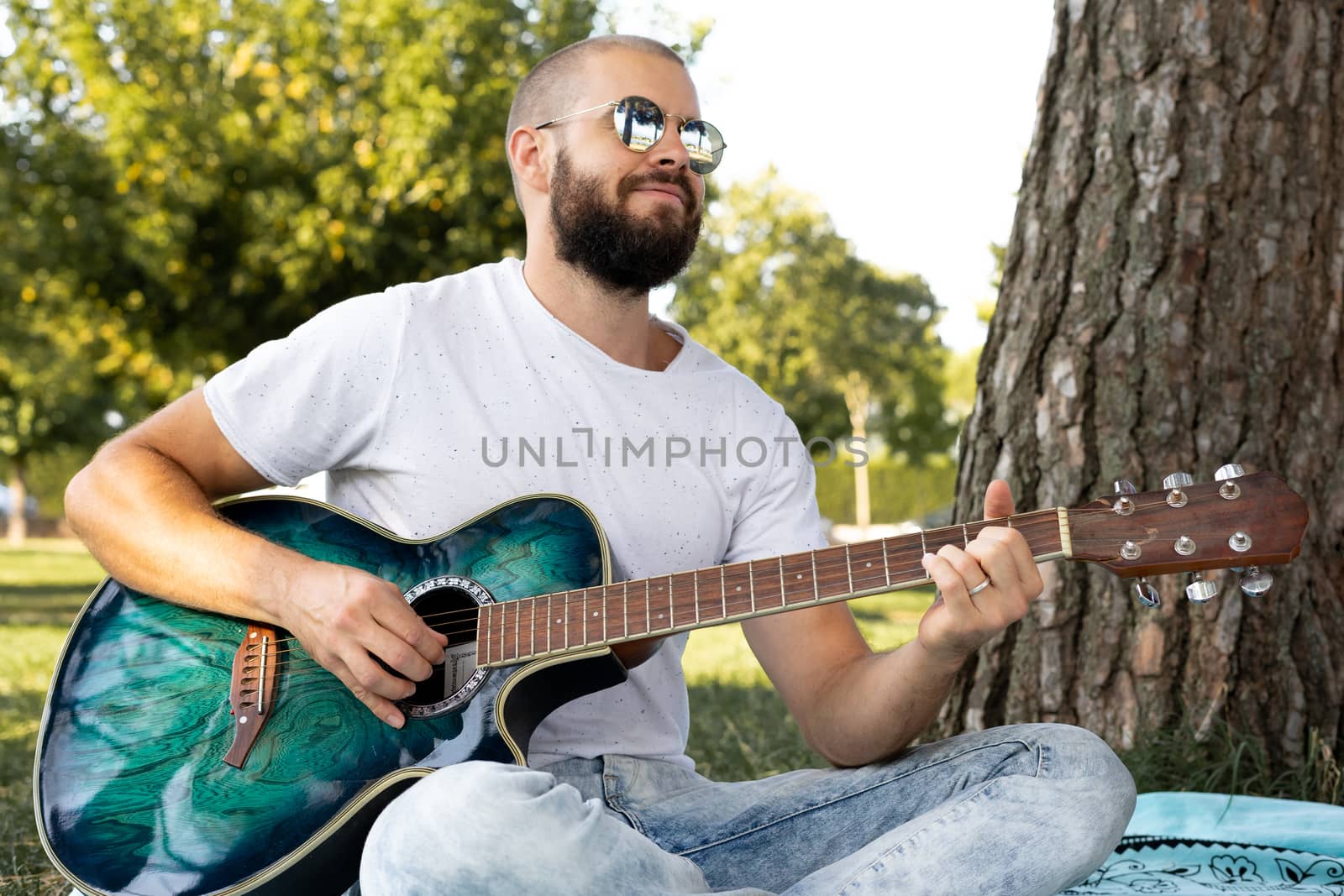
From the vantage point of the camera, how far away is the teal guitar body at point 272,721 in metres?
1.84

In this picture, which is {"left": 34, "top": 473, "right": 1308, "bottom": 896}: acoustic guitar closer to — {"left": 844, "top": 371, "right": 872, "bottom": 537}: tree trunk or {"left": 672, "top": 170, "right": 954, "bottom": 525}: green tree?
{"left": 672, "top": 170, "right": 954, "bottom": 525}: green tree

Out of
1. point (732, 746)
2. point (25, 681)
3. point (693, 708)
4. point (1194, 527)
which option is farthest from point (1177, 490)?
point (25, 681)

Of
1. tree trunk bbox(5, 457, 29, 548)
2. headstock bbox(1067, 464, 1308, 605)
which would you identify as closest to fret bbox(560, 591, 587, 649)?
headstock bbox(1067, 464, 1308, 605)

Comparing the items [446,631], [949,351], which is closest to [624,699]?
[446,631]

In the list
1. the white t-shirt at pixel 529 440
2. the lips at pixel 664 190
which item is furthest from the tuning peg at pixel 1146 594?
the lips at pixel 664 190

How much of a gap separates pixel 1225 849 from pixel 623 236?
1.85m

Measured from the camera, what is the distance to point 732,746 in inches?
167

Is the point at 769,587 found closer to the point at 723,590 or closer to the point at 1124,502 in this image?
the point at 723,590

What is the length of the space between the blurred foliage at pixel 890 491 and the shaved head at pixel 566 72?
2598 centimetres

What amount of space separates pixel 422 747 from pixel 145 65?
1046 cm

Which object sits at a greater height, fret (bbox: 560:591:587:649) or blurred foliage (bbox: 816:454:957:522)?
fret (bbox: 560:591:587:649)

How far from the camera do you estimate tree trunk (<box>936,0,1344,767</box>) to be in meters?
3.05

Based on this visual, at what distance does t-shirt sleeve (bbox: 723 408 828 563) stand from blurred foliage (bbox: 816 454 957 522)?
2613 centimetres

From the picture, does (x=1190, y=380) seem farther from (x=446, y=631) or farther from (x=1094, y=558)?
(x=446, y=631)
